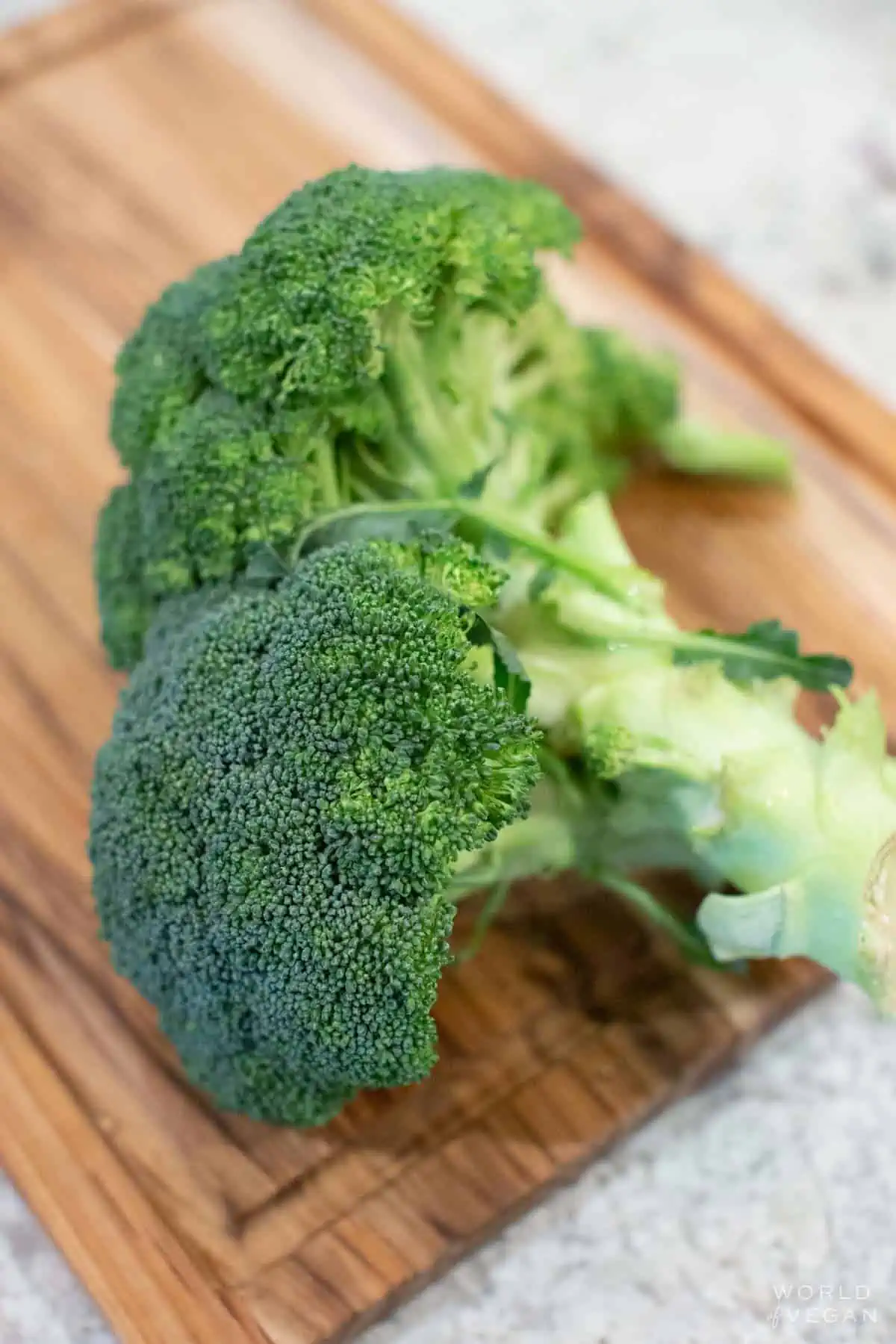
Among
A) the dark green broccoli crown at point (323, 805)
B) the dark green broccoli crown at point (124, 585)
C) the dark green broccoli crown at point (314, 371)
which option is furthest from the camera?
the dark green broccoli crown at point (124, 585)

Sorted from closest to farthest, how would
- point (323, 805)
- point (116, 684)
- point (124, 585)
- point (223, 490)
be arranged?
point (323, 805) < point (223, 490) < point (124, 585) < point (116, 684)

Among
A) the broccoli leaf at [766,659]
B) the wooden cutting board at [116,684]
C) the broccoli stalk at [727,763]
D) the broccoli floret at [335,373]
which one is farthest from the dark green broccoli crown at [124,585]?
the broccoli leaf at [766,659]

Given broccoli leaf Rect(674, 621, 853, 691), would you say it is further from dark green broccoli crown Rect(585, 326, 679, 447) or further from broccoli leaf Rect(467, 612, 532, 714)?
dark green broccoli crown Rect(585, 326, 679, 447)

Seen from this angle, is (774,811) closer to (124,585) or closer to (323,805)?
(323,805)

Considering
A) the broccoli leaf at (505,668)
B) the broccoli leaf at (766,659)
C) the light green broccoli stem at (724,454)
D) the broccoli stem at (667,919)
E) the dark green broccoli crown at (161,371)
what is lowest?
the broccoli stem at (667,919)

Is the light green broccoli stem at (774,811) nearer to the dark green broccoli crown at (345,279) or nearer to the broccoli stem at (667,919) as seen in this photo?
the broccoli stem at (667,919)

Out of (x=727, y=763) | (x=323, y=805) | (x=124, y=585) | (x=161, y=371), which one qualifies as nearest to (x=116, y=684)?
(x=124, y=585)

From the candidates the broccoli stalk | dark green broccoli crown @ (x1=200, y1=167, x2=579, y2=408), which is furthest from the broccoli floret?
the broccoli stalk
